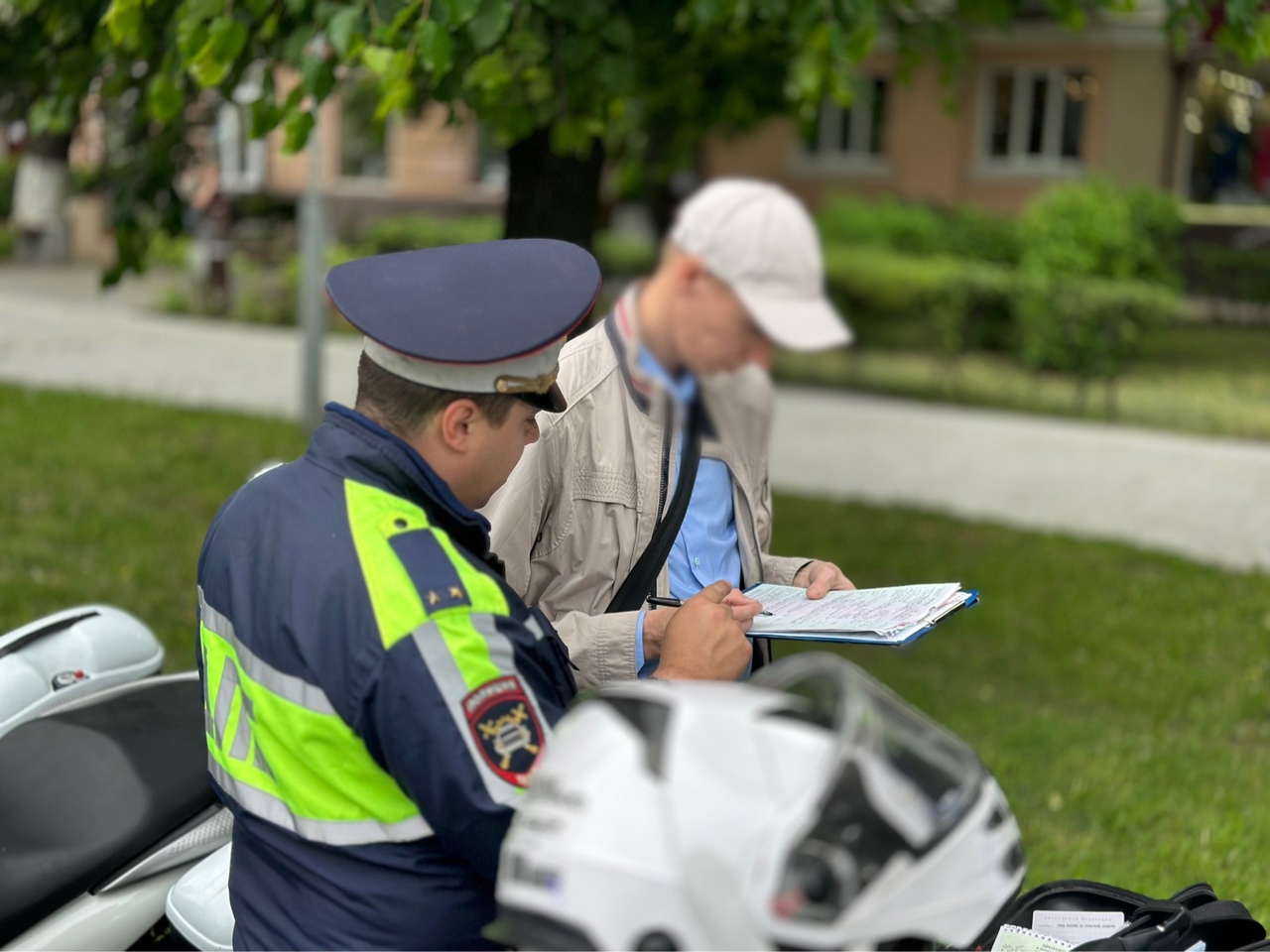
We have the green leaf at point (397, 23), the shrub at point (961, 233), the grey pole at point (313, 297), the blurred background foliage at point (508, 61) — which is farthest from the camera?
the shrub at point (961, 233)

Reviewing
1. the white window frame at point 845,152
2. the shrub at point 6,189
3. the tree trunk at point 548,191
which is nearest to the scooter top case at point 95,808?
the tree trunk at point 548,191

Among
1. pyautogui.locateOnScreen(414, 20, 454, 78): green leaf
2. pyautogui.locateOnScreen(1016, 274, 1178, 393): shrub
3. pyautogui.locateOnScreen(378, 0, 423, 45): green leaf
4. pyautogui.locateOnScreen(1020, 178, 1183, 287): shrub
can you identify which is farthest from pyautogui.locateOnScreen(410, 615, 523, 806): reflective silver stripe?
pyautogui.locateOnScreen(1020, 178, 1183, 287): shrub

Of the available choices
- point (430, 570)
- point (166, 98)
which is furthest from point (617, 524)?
point (166, 98)

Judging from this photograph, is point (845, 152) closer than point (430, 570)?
No

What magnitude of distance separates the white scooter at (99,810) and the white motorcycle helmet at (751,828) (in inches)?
43.6

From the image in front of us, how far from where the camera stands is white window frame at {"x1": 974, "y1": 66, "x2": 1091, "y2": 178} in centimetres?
2062

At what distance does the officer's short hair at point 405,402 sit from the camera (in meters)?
1.72

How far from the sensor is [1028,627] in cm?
627

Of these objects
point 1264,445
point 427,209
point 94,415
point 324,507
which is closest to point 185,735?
point 324,507

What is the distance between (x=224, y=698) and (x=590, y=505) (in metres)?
0.72

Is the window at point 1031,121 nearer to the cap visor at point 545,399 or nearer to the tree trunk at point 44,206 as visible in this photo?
the tree trunk at point 44,206

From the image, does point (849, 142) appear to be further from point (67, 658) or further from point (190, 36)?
point (67, 658)

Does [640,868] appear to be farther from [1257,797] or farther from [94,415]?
[94,415]

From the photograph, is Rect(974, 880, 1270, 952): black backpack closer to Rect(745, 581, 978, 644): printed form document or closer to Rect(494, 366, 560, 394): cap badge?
Rect(745, 581, 978, 644): printed form document
